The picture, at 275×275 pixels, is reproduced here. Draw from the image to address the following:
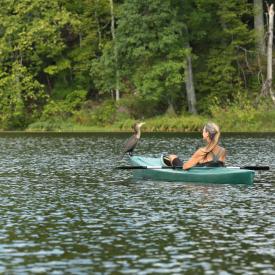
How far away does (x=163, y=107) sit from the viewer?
225ft

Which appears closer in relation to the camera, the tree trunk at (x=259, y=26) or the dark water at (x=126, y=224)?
the dark water at (x=126, y=224)

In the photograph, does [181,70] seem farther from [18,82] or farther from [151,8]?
[18,82]

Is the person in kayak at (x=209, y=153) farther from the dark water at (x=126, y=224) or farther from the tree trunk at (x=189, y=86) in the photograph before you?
the tree trunk at (x=189, y=86)

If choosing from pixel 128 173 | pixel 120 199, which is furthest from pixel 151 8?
pixel 120 199

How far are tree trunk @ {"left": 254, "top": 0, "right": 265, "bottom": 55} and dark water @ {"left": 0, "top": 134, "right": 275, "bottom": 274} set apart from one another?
3295cm

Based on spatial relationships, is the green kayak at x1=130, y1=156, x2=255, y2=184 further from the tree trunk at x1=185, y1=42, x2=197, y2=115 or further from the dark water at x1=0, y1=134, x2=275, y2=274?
the tree trunk at x1=185, y1=42, x2=197, y2=115

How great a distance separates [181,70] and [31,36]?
1281 cm

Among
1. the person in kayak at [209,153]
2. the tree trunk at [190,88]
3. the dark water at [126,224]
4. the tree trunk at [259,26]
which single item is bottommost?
the dark water at [126,224]

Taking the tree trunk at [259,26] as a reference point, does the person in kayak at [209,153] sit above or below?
below

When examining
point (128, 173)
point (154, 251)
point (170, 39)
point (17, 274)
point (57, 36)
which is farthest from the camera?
point (57, 36)

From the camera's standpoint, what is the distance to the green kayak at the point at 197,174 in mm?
27356

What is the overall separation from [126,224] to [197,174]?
30.1 ft

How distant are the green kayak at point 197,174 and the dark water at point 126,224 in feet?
1.72

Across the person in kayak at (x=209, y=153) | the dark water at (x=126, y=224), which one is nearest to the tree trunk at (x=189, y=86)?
the dark water at (x=126, y=224)
